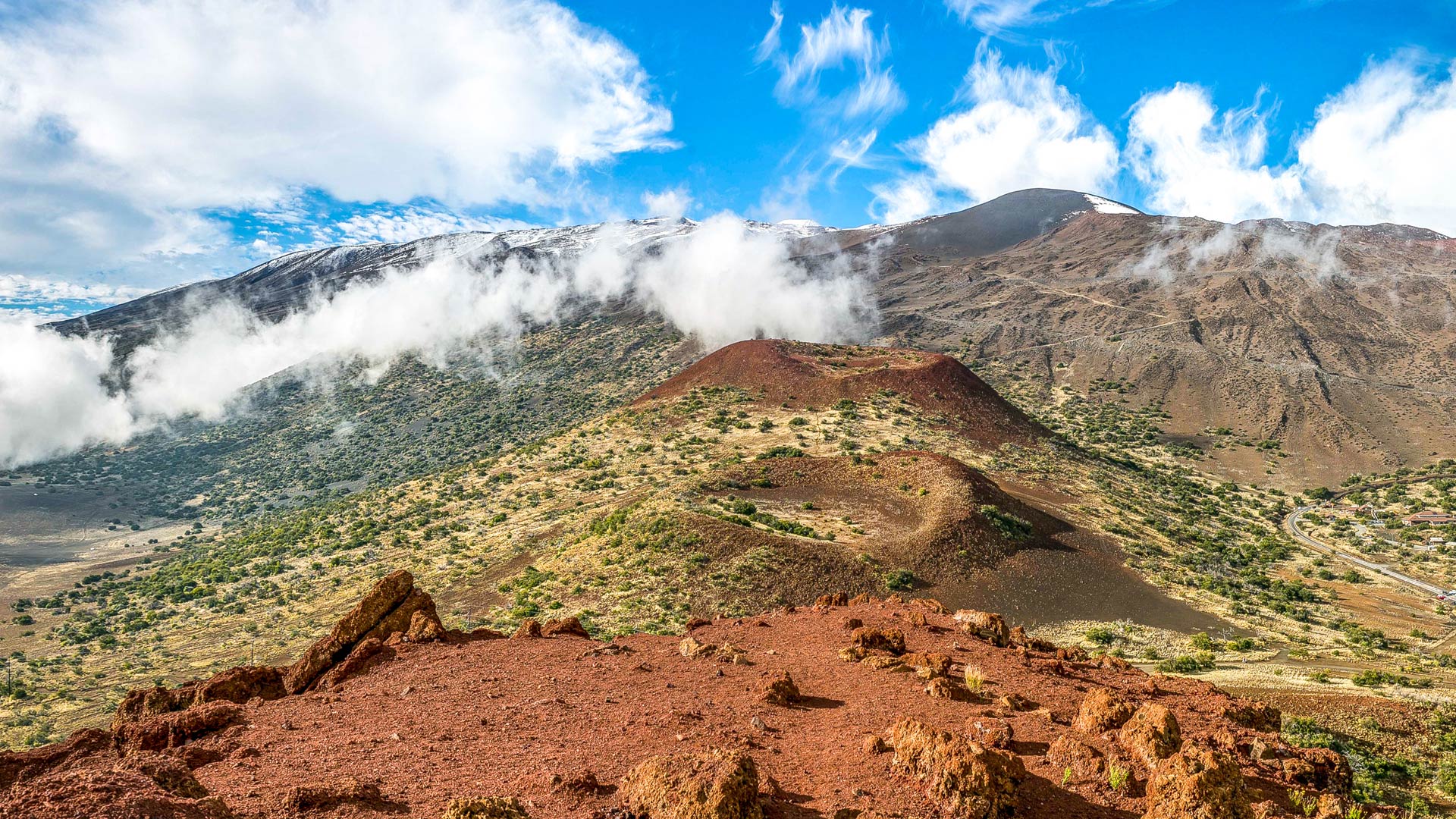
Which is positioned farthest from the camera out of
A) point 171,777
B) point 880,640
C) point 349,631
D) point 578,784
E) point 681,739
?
point 349,631

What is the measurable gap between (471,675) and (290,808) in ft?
18.9

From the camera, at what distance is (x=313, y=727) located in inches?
412

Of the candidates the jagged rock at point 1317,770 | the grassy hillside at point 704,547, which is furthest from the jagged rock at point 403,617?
the jagged rock at point 1317,770

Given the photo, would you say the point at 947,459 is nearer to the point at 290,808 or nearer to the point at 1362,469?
the point at 290,808

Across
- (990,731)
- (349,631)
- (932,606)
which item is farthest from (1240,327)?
(349,631)

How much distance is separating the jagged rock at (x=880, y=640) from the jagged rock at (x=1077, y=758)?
17.4 ft

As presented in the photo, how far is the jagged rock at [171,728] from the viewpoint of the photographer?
987cm

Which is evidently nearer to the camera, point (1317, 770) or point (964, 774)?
point (964, 774)

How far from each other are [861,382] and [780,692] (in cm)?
5454

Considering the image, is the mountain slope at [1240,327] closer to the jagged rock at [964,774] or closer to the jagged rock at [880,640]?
the jagged rock at [880,640]

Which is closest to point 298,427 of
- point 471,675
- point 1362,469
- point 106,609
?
point 106,609

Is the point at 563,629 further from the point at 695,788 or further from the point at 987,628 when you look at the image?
the point at 987,628

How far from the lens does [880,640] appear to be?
48.5 ft

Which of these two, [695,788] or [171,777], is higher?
[171,777]
